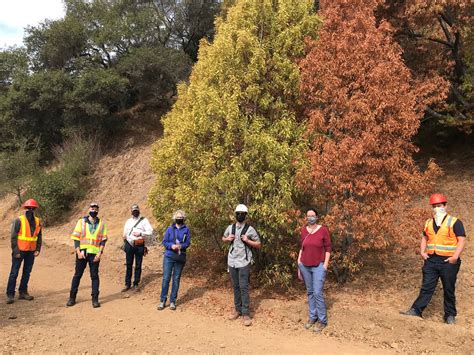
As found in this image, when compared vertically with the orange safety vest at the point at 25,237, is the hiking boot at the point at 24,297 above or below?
below

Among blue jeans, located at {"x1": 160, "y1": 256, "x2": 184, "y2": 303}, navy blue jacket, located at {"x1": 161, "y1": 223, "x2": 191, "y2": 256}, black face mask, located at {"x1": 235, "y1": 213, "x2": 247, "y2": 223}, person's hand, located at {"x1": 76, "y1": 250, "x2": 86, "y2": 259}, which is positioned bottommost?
blue jeans, located at {"x1": 160, "y1": 256, "x2": 184, "y2": 303}

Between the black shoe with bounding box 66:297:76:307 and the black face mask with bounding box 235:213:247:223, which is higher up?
the black face mask with bounding box 235:213:247:223

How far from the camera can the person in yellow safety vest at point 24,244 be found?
7.25 m

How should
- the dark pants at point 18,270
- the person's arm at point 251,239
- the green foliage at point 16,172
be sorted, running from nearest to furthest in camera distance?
the person's arm at point 251,239
the dark pants at point 18,270
the green foliage at point 16,172

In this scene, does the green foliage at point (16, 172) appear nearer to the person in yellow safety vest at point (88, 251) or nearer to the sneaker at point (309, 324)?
the person in yellow safety vest at point (88, 251)

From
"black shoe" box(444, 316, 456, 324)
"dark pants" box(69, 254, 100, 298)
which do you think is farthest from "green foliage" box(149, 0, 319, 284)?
"black shoe" box(444, 316, 456, 324)

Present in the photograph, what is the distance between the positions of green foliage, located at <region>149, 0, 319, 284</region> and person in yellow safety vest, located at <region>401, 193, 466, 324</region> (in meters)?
2.27

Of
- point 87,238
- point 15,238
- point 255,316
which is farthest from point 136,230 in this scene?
point 255,316

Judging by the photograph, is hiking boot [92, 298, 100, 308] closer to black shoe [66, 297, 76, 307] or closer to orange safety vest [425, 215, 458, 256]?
black shoe [66, 297, 76, 307]

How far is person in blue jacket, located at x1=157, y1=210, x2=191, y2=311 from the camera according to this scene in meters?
7.04

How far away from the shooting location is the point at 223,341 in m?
5.46

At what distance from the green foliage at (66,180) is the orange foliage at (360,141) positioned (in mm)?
15837

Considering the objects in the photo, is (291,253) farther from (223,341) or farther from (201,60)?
(201,60)

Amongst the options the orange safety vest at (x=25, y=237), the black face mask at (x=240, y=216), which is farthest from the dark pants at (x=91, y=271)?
the black face mask at (x=240, y=216)
